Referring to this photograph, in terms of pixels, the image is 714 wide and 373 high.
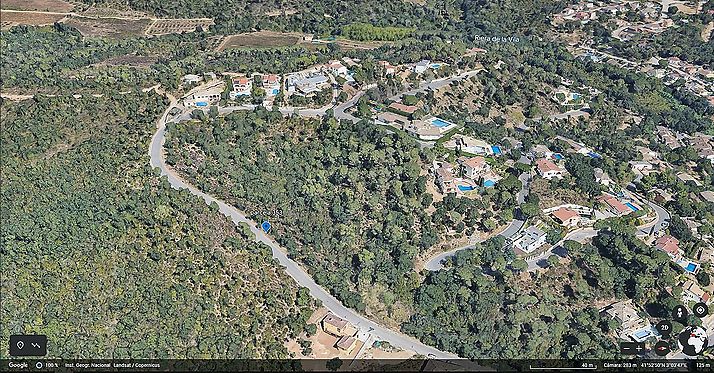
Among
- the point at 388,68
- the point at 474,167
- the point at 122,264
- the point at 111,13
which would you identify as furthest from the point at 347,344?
the point at 111,13

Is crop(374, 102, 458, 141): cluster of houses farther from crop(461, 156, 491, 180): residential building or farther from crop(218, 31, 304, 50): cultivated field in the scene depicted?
crop(218, 31, 304, 50): cultivated field

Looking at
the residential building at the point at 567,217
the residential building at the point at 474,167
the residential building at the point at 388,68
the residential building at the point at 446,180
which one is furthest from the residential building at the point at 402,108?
the residential building at the point at 567,217

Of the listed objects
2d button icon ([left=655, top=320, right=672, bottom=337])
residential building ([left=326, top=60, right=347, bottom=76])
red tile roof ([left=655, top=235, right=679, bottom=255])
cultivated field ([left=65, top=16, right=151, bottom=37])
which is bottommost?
cultivated field ([left=65, top=16, right=151, bottom=37])

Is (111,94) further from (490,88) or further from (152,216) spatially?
(490,88)

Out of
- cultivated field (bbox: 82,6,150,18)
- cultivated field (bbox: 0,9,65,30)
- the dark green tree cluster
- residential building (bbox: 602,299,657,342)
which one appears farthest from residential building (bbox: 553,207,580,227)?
cultivated field (bbox: 0,9,65,30)

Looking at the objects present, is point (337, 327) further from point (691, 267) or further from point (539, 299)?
point (691, 267)

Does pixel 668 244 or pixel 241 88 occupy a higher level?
pixel 241 88

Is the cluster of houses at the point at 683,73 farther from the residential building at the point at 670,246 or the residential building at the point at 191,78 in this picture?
the residential building at the point at 191,78
